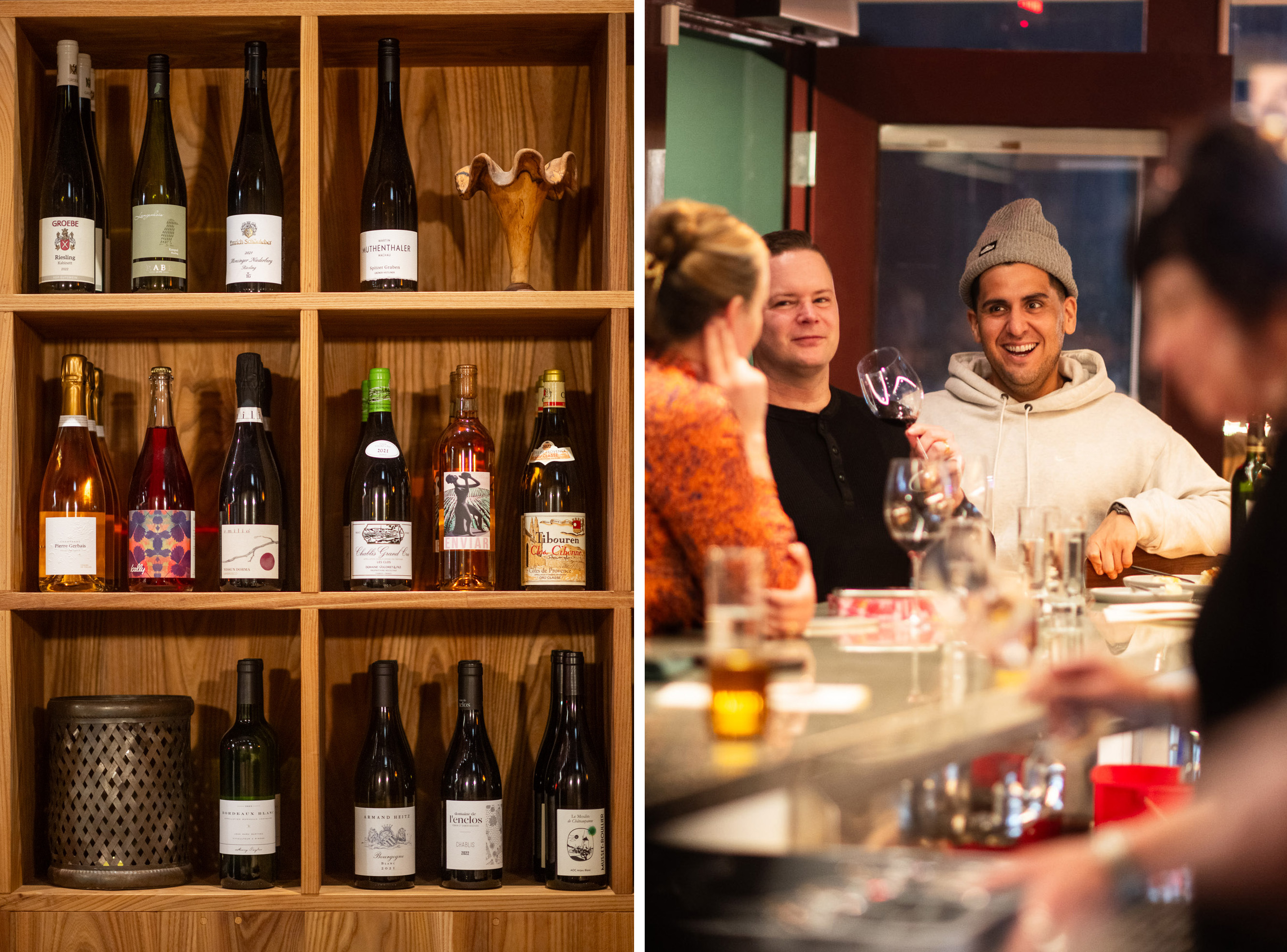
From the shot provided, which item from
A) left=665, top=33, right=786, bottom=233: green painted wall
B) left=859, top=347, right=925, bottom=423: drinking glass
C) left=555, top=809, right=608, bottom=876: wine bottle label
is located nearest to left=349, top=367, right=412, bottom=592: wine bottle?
left=555, top=809, right=608, bottom=876: wine bottle label

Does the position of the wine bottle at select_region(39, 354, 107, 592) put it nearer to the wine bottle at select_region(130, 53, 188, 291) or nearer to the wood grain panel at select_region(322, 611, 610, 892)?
the wine bottle at select_region(130, 53, 188, 291)

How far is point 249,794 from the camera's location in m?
1.26

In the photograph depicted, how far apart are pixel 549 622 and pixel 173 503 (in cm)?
48

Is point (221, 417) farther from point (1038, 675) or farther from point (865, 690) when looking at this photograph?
point (1038, 675)

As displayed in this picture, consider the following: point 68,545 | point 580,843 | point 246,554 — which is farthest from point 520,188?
point 580,843

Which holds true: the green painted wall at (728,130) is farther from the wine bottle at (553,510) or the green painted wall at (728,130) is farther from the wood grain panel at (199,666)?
the wood grain panel at (199,666)

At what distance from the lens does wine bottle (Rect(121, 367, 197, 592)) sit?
124 cm

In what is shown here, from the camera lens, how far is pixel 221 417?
138 centimetres

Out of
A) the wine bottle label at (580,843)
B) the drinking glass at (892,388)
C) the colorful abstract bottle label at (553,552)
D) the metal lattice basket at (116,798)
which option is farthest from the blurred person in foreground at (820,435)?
the metal lattice basket at (116,798)

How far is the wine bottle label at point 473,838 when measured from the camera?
1217 mm

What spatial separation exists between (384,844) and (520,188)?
2.52ft

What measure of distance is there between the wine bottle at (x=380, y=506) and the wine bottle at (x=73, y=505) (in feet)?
0.95

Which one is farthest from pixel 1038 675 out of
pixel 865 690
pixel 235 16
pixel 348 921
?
pixel 235 16

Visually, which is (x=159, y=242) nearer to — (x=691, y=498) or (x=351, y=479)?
(x=351, y=479)
